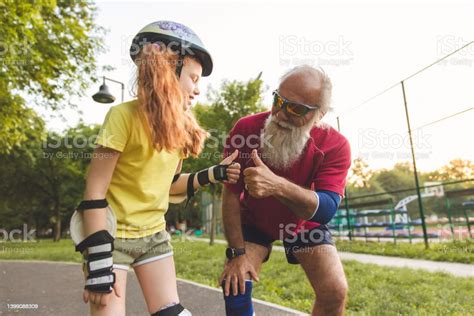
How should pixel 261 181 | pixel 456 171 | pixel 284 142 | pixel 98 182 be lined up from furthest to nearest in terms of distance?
pixel 456 171 → pixel 284 142 → pixel 261 181 → pixel 98 182

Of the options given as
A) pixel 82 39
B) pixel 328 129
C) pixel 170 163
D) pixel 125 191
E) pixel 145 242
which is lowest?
pixel 145 242

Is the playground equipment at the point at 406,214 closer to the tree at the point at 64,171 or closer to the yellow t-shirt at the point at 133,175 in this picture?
the yellow t-shirt at the point at 133,175

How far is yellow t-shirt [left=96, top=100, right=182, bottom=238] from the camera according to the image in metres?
1.90

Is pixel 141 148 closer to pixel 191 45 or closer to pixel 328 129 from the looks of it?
pixel 191 45

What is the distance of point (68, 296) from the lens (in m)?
6.14

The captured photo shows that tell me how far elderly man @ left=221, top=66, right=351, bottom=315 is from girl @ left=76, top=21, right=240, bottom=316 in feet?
1.92

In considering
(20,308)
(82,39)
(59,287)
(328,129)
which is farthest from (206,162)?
(328,129)

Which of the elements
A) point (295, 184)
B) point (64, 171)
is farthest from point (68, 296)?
point (64, 171)

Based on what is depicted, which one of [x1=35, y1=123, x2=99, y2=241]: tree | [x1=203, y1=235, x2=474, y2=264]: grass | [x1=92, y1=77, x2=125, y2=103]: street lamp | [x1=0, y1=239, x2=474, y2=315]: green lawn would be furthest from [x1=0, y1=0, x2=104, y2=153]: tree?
[x1=35, y1=123, x2=99, y2=241]: tree

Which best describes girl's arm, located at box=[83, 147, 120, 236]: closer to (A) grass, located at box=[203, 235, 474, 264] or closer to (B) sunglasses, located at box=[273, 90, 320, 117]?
(B) sunglasses, located at box=[273, 90, 320, 117]

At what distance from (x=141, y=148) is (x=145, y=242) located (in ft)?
1.67

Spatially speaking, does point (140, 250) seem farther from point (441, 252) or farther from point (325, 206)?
point (441, 252)

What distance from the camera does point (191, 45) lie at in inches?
86.7

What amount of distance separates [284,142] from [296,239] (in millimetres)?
713
